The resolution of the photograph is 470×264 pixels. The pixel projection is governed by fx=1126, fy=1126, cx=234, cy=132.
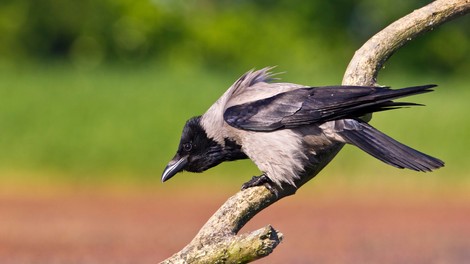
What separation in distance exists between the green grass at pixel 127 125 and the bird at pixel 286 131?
485 inches

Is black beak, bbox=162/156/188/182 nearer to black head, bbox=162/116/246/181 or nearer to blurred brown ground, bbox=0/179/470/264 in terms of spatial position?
black head, bbox=162/116/246/181

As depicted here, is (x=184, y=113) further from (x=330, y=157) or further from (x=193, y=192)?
(x=330, y=157)

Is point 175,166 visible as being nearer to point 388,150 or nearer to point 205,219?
point 388,150

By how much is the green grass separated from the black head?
483 inches

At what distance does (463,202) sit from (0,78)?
34.5 feet

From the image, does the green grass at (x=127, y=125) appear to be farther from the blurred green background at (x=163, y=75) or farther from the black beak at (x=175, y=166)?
the black beak at (x=175, y=166)

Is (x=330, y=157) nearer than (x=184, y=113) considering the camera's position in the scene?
Yes

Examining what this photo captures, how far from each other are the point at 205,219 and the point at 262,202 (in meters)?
9.59

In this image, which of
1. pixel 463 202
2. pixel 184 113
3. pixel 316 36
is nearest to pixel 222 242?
pixel 463 202

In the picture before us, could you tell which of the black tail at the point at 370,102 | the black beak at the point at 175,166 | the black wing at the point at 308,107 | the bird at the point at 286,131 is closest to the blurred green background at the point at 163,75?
the black beak at the point at 175,166

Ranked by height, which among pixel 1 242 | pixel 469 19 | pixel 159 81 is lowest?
pixel 1 242

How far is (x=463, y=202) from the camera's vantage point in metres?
17.4

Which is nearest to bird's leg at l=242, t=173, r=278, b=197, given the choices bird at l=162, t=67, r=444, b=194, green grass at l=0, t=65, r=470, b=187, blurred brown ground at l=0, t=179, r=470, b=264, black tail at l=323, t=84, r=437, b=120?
bird at l=162, t=67, r=444, b=194

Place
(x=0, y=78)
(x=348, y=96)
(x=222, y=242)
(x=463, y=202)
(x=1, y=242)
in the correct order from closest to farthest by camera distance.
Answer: (x=222, y=242) → (x=348, y=96) → (x=1, y=242) → (x=463, y=202) → (x=0, y=78)
